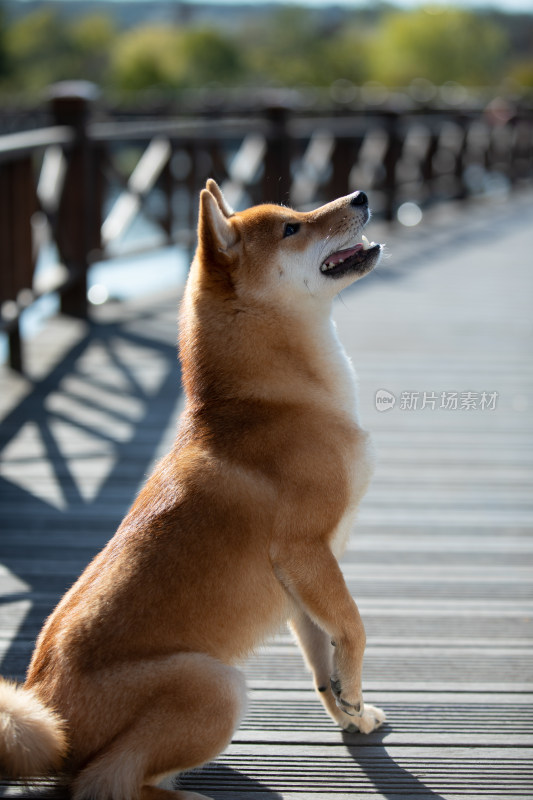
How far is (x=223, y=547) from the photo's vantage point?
2.08m

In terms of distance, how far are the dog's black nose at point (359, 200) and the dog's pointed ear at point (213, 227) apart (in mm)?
361

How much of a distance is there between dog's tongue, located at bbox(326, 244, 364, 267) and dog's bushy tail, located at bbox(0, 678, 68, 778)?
1.29 meters

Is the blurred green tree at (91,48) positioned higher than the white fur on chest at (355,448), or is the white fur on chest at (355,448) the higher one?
the blurred green tree at (91,48)

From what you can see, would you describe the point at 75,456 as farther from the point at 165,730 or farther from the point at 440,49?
the point at 440,49

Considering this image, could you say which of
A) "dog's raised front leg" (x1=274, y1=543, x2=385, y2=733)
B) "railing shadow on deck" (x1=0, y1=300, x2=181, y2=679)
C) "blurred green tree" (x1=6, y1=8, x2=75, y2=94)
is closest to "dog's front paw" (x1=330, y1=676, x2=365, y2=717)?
"dog's raised front leg" (x1=274, y1=543, x2=385, y2=733)

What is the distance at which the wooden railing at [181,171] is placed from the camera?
5406mm

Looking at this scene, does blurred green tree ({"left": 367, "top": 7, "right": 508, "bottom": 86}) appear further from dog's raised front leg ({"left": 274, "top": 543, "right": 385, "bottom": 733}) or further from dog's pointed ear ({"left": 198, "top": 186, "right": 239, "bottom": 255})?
dog's raised front leg ({"left": 274, "top": 543, "right": 385, "bottom": 733})

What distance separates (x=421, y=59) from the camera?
71.8 metres

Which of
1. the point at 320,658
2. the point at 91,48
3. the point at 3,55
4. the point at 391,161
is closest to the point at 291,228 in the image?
the point at 320,658

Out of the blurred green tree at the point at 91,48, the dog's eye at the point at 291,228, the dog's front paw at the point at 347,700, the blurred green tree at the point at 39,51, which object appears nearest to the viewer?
the dog's front paw at the point at 347,700

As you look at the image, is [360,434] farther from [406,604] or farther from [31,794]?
[31,794]

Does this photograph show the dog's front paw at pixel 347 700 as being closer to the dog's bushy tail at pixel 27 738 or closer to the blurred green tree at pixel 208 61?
the dog's bushy tail at pixel 27 738

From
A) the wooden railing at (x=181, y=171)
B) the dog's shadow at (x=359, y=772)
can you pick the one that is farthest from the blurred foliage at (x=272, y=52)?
the dog's shadow at (x=359, y=772)

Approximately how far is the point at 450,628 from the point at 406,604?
0.19 m
